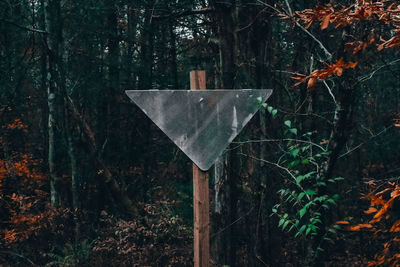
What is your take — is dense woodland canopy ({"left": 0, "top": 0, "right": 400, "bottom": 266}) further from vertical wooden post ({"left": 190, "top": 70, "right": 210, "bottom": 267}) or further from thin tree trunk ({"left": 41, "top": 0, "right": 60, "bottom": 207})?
vertical wooden post ({"left": 190, "top": 70, "right": 210, "bottom": 267})

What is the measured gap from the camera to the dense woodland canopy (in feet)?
18.1

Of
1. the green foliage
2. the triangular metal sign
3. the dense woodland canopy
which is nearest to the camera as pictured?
the triangular metal sign

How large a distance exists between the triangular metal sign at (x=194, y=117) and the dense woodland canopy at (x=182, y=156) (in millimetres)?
998

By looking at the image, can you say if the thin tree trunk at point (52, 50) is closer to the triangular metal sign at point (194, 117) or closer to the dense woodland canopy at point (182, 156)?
the dense woodland canopy at point (182, 156)

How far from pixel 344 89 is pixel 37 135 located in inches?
462

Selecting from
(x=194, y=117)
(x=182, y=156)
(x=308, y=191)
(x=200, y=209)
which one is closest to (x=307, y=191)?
(x=308, y=191)

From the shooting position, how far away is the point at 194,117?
3066 mm

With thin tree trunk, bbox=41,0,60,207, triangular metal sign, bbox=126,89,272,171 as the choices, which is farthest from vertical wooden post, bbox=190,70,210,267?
thin tree trunk, bbox=41,0,60,207

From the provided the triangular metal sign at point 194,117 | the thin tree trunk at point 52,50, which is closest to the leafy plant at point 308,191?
the triangular metal sign at point 194,117

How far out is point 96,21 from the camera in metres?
11.8

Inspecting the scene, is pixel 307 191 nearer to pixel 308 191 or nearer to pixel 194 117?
pixel 308 191

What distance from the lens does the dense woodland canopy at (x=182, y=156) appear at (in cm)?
552

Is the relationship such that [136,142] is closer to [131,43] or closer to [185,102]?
[131,43]

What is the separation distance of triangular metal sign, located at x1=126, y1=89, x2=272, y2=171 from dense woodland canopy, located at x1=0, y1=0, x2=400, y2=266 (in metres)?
1.00
